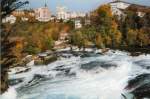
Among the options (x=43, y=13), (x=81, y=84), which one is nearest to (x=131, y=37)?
(x=81, y=84)

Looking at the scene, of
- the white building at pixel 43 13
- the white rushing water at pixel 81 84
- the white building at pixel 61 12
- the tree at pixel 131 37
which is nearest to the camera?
the white rushing water at pixel 81 84

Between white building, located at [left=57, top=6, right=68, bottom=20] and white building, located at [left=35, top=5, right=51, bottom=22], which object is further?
white building, located at [left=57, top=6, right=68, bottom=20]

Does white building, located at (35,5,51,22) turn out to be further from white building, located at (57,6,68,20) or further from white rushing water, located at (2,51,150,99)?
white rushing water, located at (2,51,150,99)

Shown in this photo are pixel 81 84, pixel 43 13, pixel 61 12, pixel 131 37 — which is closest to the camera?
pixel 81 84

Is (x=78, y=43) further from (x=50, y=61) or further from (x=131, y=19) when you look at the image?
(x=50, y=61)

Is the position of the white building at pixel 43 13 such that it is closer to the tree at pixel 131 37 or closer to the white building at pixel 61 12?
the white building at pixel 61 12

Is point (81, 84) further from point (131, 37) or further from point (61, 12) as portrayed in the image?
point (61, 12)

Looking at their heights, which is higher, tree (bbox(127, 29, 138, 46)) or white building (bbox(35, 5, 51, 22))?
white building (bbox(35, 5, 51, 22))

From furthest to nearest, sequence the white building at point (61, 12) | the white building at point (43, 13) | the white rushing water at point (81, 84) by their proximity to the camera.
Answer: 1. the white building at point (61, 12)
2. the white building at point (43, 13)
3. the white rushing water at point (81, 84)

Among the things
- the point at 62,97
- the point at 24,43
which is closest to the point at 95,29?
the point at 24,43

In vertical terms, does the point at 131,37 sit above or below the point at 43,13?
below

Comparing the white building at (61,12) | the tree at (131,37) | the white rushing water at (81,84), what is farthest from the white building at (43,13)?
the white rushing water at (81,84)

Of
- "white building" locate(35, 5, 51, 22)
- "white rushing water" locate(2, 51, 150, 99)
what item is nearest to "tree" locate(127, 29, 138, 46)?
"white rushing water" locate(2, 51, 150, 99)

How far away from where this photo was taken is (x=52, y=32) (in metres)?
37.5
